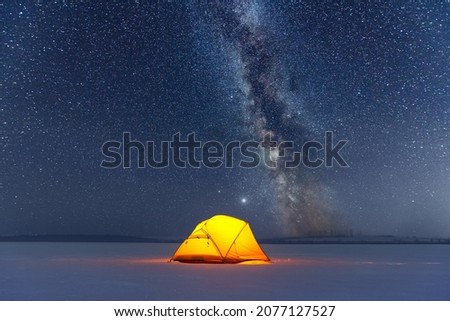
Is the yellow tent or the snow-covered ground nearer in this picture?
the snow-covered ground

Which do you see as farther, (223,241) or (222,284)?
(223,241)

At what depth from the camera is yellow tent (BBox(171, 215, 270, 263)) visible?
26828mm

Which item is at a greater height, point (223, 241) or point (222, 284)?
point (223, 241)

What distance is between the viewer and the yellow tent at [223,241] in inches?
1056

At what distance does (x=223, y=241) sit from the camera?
27.0 metres

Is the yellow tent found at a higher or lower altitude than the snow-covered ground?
higher

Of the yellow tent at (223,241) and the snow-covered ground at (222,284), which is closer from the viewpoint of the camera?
the snow-covered ground at (222,284)

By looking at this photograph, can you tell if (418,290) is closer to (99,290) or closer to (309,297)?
(309,297)

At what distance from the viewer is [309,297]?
1617 centimetres

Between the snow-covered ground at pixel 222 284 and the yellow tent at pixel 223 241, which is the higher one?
the yellow tent at pixel 223 241
